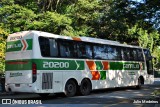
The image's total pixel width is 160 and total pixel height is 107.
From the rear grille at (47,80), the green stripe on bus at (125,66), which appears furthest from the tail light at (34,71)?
the green stripe on bus at (125,66)

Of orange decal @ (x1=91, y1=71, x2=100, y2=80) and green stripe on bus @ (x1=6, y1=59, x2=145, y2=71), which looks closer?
green stripe on bus @ (x1=6, y1=59, x2=145, y2=71)

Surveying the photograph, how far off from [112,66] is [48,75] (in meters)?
6.60

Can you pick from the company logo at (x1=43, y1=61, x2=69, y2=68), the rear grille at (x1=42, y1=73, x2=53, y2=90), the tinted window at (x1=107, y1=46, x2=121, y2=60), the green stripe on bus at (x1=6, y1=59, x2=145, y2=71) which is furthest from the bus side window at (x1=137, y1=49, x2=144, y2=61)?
the rear grille at (x1=42, y1=73, x2=53, y2=90)

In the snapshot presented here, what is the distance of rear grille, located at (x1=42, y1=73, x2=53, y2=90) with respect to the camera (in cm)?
1652

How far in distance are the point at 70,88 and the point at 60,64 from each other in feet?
5.17

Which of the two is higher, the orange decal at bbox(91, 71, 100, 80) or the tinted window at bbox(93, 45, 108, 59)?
the tinted window at bbox(93, 45, 108, 59)

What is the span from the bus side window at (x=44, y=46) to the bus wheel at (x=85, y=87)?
133 inches

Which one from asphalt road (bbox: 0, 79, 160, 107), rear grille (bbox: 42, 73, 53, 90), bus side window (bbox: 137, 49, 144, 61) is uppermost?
bus side window (bbox: 137, 49, 144, 61)

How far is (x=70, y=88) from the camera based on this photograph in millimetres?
18266

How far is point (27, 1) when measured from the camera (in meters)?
33.6

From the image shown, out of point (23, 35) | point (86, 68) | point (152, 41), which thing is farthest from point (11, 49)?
point (152, 41)

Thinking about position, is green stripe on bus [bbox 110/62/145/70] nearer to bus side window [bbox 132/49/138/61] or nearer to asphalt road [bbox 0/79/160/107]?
bus side window [bbox 132/49/138/61]

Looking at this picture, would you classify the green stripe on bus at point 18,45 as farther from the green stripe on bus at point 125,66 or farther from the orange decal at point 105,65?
the green stripe on bus at point 125,66

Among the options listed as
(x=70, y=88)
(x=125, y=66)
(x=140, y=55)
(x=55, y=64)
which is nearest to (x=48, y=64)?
(x=55, y=64)
